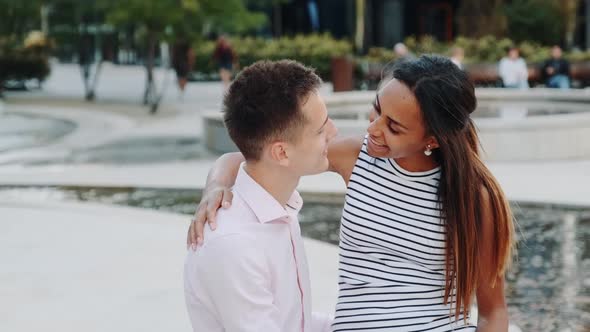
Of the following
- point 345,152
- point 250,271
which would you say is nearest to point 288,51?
point 345,152

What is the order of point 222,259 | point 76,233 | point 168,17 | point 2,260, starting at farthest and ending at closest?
point 168,17 → point 76,233 → point 2,260 → point 222,259

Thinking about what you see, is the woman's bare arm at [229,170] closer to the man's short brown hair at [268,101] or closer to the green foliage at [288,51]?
the man's short brown hair at [268,101]

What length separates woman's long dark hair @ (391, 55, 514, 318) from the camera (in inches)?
118

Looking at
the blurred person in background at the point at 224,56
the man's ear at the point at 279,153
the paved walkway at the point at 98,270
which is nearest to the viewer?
the man's ear at the point at 279,153

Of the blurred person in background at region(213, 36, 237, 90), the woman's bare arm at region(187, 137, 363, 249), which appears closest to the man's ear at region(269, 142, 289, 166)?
the woman's bare arm at region(187, 137, 363, 249)

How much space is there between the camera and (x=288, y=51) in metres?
34.4

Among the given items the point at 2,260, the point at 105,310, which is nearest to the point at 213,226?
the point at 105,310

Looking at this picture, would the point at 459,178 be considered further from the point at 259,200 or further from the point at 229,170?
the point at 229,170

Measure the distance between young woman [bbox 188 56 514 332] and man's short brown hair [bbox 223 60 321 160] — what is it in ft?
1.06

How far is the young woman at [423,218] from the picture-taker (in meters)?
3.02

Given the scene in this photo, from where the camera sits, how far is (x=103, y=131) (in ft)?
68.8

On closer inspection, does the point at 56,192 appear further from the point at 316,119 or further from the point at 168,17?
the point at 168,17

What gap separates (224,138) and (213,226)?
42.6ft

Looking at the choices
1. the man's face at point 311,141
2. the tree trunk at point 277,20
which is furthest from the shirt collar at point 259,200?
the tree trunk at point 277,20
